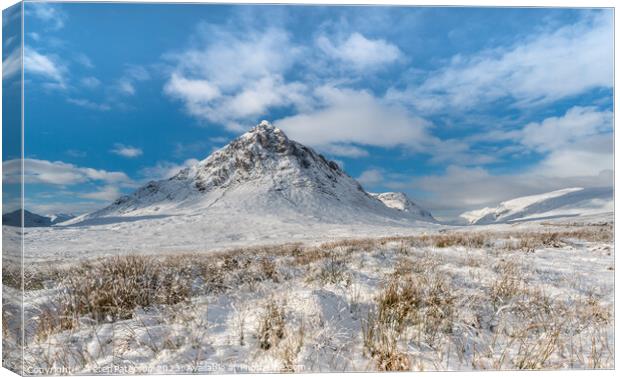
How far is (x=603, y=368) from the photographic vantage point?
288 cm

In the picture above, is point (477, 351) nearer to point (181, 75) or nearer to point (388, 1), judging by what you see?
point (388, 1)

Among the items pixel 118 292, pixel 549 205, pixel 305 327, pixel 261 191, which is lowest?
pixel 305 327

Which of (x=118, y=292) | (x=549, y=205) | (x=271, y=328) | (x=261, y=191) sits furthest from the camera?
(x=261, y=191)

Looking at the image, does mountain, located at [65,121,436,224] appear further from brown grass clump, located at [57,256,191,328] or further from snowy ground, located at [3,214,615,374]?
snowy ground, located at [3,214,615,374]

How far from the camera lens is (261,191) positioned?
8831 cm

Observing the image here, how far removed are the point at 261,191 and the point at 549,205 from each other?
263ft

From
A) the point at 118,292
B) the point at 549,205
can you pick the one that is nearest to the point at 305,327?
the point at 118,292

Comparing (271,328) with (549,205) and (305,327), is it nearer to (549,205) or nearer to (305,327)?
(305,327)

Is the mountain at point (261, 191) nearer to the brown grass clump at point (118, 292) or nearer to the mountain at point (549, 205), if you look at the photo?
the mountain at point (549, 205)

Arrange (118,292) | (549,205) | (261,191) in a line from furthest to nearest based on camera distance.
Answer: (261,191), (549,205), (118,292)

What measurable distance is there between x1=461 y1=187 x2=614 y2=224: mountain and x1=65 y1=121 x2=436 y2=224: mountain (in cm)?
5824

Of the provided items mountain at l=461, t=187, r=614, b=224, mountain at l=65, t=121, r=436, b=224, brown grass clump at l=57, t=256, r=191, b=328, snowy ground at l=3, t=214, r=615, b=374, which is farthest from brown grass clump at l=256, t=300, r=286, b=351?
mountain at l=65, t=121, r=436, b=224

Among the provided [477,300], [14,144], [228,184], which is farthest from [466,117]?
[228,184]

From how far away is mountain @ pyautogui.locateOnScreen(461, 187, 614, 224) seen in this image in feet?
20.7
